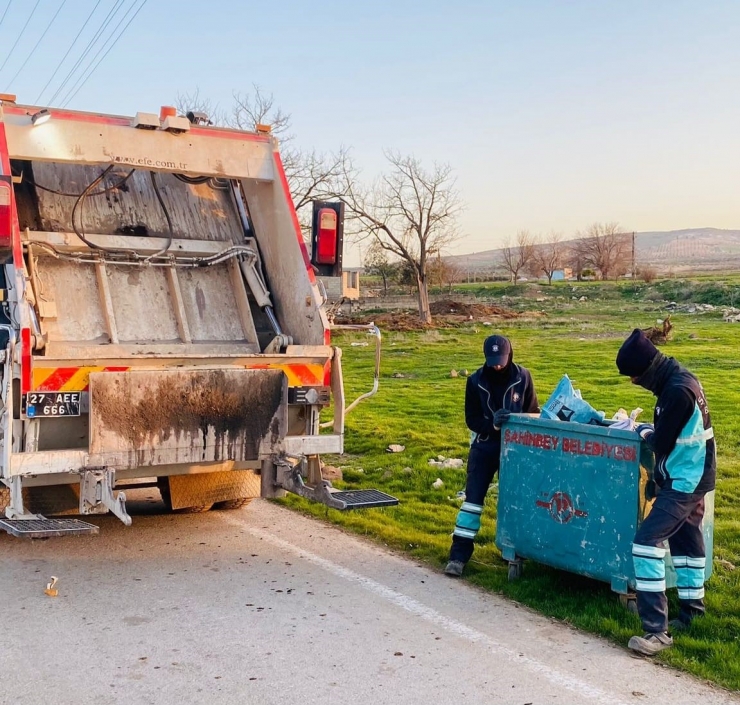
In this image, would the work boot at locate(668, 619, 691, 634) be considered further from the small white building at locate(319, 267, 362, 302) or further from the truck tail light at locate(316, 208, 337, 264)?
the truck tail light at locate(316, 208, 337, 264)

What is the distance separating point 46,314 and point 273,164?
6.46ft

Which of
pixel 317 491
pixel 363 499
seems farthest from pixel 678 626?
pixel 317 491

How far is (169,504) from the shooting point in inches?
276

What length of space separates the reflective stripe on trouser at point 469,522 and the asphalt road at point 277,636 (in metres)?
0.33

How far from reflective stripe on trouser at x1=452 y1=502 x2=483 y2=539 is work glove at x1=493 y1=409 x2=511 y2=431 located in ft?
1.87

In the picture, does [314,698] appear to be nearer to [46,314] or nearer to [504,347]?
[504,347]

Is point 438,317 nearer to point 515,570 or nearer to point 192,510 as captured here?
point 192,510

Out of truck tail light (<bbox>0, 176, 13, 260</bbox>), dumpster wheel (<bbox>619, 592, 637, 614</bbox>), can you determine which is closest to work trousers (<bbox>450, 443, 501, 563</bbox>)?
dumpster wheel (<bbox>619, 592, 637, 614</bbox>)

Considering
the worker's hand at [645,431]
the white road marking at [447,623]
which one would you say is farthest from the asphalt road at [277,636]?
the worker's hand at [645,431]

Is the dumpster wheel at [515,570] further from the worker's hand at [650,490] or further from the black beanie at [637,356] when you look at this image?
the black beanie at [637,356]

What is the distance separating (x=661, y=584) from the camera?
4.50 metres

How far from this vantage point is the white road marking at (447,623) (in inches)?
154

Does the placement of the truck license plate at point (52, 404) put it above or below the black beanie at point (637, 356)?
below

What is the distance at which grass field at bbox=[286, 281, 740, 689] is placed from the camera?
4.79 meters
